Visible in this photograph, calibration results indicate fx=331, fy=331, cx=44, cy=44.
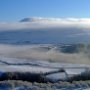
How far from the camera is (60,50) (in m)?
24.8

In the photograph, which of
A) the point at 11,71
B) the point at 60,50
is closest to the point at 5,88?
the point at 11,71

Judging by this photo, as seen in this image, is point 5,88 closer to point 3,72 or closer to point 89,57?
point 3,72

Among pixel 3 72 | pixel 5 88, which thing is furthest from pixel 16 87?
pixel 3 72

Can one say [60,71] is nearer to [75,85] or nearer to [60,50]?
[75,85]

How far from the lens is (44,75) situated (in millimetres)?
12727

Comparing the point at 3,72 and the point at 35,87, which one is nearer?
the point at 35,87

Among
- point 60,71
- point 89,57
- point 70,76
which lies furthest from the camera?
point 89,57

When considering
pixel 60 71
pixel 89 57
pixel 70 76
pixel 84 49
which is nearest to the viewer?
pixel 70 76

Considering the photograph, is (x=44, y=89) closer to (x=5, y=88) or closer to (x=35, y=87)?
(x=35, y=87)

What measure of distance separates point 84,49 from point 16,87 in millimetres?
14892

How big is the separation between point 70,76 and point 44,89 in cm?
268

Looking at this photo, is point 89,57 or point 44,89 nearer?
point 44,89

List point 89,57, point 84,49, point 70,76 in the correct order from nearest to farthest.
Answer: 1. point 70,76
2. point 89,57
3. point 84,49

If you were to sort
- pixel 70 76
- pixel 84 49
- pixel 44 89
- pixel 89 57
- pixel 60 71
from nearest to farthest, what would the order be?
pixel 44 89 < pixel 70 76 < pixel 60 71 < pixel 89 57 < pixel 84 49
